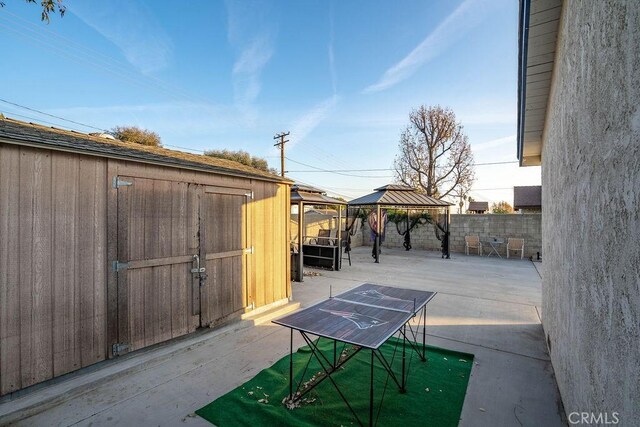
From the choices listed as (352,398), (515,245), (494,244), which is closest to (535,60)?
(352,398)

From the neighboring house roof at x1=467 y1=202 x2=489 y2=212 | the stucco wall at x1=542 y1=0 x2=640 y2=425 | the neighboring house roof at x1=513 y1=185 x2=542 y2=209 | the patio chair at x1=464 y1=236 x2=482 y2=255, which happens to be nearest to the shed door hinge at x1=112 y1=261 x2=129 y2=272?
the stucco wall at x1=542 y1=0 x2=640 y2=425

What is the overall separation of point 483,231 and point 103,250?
43.2 feet

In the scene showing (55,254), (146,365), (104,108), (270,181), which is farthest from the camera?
(104,108)

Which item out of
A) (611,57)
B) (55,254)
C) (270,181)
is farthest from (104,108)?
(611,57)

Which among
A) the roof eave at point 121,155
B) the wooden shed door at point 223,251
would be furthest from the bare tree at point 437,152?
the roof eave at point 121,155

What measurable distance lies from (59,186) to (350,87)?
34.0ft

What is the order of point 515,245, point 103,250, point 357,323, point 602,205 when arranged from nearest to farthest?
1. point 602,205
2. point 357,323
3. point 103,250
4. point 515,245

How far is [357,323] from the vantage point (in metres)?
2.53

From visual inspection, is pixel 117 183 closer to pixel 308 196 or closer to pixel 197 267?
pixel 197 267

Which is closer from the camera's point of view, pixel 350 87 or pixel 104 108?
pixel 350 87

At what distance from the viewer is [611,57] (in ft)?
3.68

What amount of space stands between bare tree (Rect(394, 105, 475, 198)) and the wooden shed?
57.3 ft

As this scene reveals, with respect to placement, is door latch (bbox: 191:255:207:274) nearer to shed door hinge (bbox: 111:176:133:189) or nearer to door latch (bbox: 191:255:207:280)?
door latch (bbox: 191:255:207:280)

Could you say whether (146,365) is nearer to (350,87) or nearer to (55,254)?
(55,254)
